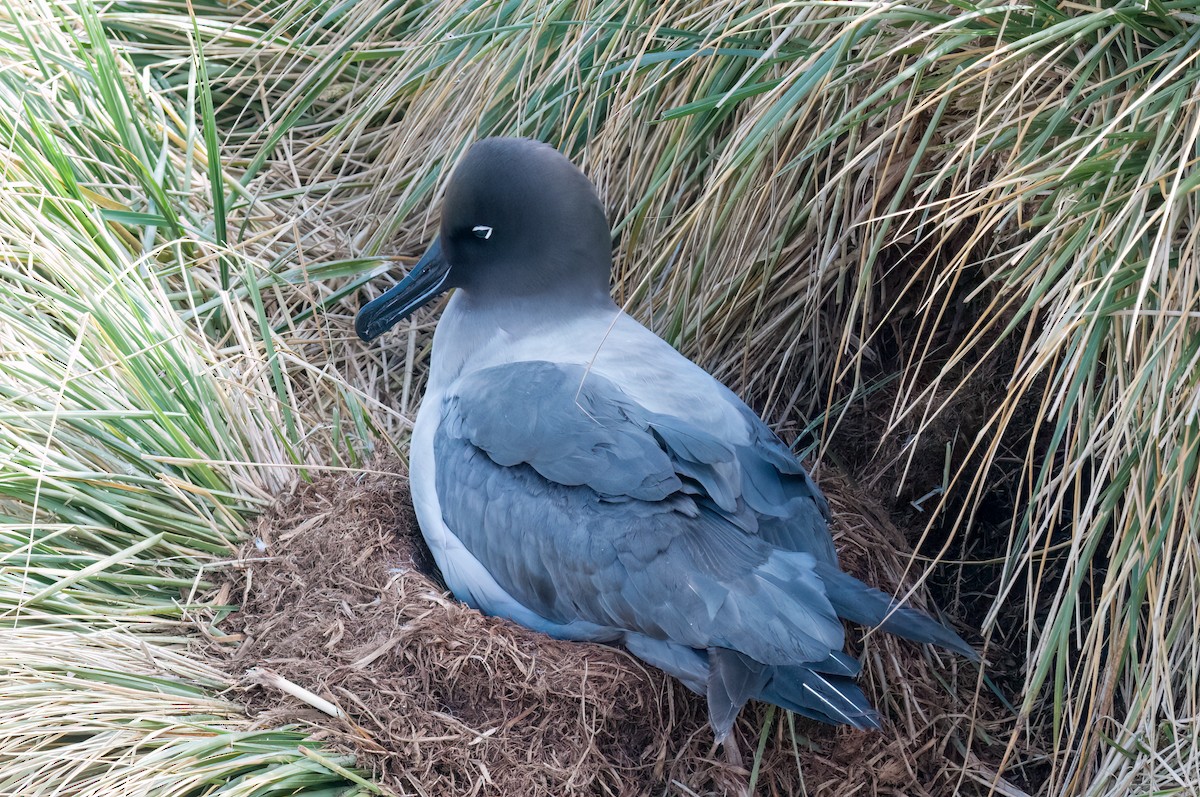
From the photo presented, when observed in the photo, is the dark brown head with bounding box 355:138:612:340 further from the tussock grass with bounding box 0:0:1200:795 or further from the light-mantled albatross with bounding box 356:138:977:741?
the tussock grass with bounding box 0:0:1200:795

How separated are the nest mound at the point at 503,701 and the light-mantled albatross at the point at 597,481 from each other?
0.17 m

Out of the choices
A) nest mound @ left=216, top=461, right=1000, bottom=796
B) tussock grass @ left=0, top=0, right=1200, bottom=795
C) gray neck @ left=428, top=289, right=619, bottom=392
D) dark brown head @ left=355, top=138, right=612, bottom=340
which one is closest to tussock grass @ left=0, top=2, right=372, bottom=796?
tussock grass @ left=0, top=0, right=1200, bottom=795

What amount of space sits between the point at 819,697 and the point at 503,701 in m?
0.84

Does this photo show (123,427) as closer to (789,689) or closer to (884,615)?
(789,689)

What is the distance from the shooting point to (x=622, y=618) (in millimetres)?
3271

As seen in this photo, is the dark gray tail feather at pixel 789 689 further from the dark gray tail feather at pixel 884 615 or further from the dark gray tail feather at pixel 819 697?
the dark gray tail feather at pixel 884 615

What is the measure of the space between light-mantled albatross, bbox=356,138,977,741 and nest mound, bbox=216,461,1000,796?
0.17m

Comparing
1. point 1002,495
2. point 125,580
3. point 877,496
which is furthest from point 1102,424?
point 125,580

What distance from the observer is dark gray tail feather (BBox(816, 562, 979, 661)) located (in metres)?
3.17

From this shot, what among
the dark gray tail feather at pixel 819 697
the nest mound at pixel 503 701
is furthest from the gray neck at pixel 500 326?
the dark gray tail feather at pixel 819 697

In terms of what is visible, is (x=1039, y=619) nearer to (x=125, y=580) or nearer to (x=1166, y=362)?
(x=1166, y=362)

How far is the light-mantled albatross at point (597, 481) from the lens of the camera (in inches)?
123

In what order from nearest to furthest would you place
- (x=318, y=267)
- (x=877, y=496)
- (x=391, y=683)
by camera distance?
(x=391, y=683), (x=877, y=496), (x=318, y=267)

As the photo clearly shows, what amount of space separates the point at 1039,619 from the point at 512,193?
2.12 m
